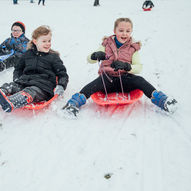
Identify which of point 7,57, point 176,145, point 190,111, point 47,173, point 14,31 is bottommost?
point 47,173

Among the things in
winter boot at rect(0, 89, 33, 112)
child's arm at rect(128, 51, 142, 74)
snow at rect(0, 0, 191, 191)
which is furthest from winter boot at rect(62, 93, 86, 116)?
child's arm at rect(128, 51, 142, 74)

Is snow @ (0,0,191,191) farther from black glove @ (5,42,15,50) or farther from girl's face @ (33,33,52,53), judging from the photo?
black glove @ (5,42,15,50)

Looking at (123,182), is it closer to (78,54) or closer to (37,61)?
(37,61)

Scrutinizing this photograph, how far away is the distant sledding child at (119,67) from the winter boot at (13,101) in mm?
525

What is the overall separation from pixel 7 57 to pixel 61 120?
7.38 ft

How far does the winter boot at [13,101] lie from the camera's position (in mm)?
2125

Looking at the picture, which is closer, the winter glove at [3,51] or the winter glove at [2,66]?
the winter glove at [2,66]

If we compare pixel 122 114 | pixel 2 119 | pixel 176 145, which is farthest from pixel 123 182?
pixel 2 119

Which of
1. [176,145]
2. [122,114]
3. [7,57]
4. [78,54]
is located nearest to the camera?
[176,145]

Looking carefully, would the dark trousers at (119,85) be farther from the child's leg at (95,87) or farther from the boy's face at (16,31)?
the boy's face at (16,31)

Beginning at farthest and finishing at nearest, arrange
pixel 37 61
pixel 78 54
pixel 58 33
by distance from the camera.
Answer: pixel 58 33 → pixel 78 54 → pixel 37 61

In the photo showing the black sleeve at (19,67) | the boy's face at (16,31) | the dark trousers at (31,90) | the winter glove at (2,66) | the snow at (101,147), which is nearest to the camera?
the snow at (101,147)

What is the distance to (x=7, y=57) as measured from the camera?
3.83 metres

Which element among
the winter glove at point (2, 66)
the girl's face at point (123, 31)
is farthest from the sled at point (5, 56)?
the girl's face at point (123, 31)
